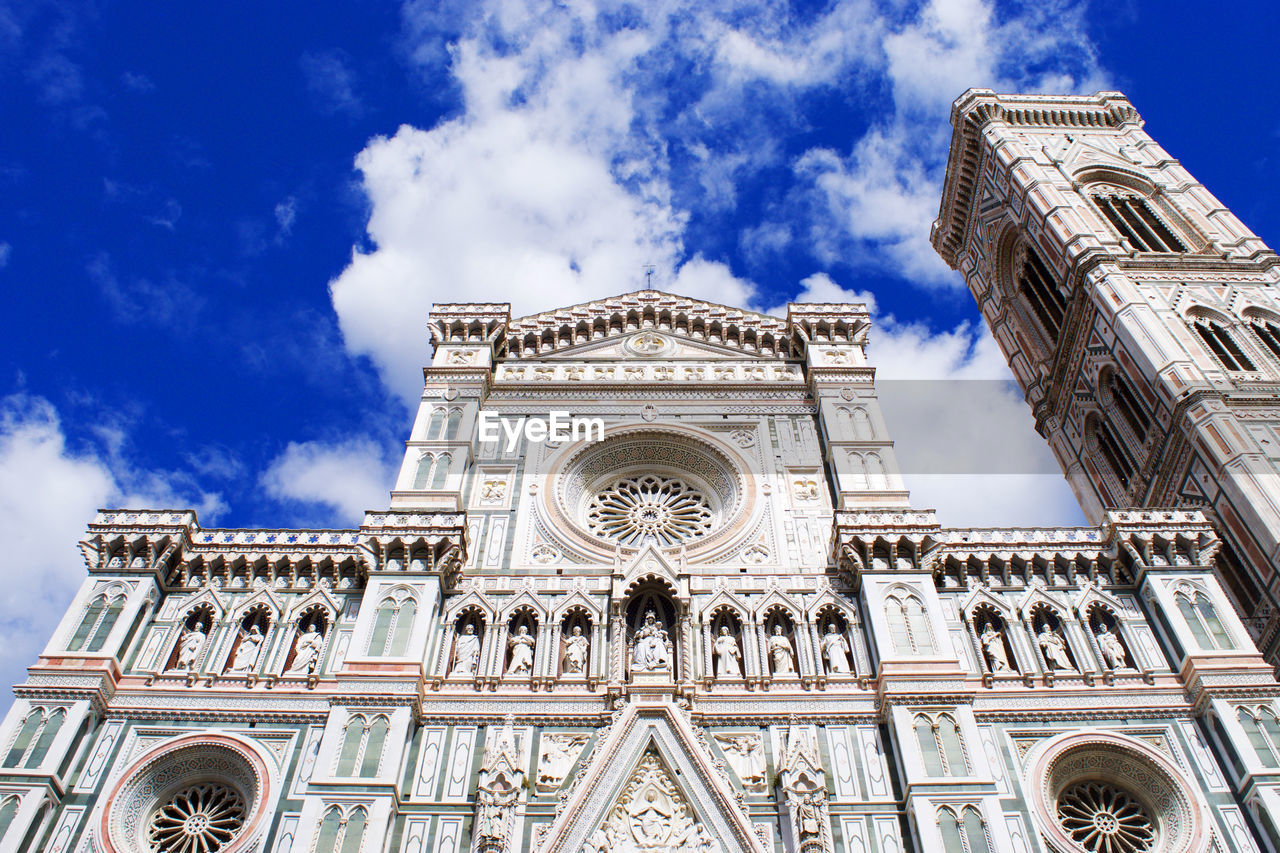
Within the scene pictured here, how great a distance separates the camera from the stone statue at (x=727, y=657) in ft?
56.9

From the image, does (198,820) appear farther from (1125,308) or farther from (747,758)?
(1125,308)

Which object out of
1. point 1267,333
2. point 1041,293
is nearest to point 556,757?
point 1267,333

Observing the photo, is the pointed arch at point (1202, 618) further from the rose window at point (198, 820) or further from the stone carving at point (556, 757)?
the rose window at point (198, 820)

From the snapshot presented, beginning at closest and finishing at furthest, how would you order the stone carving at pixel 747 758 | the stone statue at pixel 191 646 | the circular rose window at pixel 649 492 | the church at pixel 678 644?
the church at pixel 678 644 → the stone carving at pixel 747 758 → the stone statue at pixel 191 646 → the circular rose window at pixel 649 492

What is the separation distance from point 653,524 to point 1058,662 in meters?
7.74

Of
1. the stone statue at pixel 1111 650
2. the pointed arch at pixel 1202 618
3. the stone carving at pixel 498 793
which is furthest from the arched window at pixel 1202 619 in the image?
the stone carving at pixel 498 793

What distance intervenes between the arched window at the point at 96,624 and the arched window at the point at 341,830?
17.1 ft

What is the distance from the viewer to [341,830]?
14.7 meters

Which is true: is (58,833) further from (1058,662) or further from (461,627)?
(1058,662)

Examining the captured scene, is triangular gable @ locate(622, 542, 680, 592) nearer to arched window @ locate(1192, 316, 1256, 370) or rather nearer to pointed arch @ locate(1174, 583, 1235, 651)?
pointed arch @ locate(1174, 583, 1235, 651)

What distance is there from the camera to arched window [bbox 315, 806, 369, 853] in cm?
1448

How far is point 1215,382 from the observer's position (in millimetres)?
23750

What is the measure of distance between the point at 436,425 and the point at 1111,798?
13.9 metres

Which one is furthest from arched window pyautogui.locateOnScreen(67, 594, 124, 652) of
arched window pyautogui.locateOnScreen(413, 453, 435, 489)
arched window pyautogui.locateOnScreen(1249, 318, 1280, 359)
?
arched window pyautogui.locateOnScreen(1249, 318, 1280, 359)
